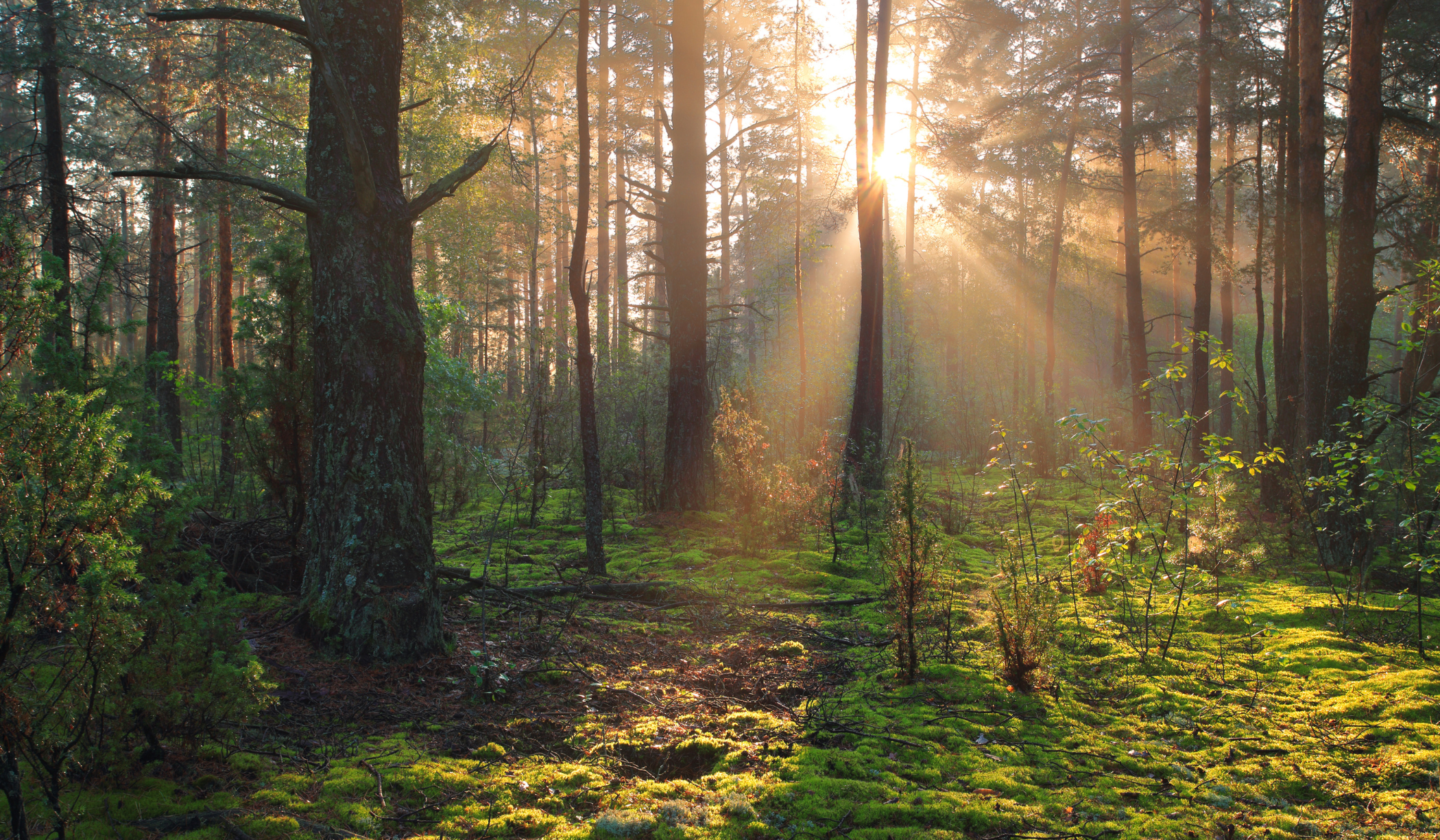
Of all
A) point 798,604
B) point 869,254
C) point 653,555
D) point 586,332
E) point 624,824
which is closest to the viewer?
point 624,824

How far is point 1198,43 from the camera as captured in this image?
42.0ft

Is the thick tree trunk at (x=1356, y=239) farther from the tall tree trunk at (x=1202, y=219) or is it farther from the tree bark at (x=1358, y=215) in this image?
the tall tree trunk at (x=1202, y=219)

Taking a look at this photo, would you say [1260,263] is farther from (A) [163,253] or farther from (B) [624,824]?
(A) [163,253]

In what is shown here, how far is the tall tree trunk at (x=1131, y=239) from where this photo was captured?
47.0ft

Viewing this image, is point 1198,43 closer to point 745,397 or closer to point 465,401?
point 745,397

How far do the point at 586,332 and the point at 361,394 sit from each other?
2424 mm

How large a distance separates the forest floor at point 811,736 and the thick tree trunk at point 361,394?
0.98 ft

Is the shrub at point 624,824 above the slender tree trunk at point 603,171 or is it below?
below

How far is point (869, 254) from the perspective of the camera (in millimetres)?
12250

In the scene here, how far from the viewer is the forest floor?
259 centimetres

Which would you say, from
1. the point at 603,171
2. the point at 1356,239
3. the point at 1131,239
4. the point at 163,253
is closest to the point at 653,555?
the point at 1356,239

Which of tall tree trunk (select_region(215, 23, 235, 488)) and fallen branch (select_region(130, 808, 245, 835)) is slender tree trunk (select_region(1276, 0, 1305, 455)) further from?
tall tree trunk (select_region(215, 23, 235, 488))

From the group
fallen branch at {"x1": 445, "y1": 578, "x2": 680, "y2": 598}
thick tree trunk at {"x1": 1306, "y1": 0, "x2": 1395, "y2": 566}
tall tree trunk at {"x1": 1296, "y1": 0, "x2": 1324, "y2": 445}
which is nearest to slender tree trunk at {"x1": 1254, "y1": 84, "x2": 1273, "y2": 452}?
tall tree trunk at {"x1": 1296, "y1": 0, "x2": 1324, "y2": 445}

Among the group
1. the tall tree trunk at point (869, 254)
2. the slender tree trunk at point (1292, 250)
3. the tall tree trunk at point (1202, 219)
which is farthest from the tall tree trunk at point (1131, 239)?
the tall tree trunk at point (869, 254)
